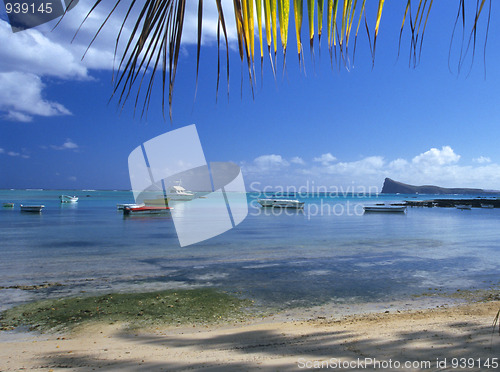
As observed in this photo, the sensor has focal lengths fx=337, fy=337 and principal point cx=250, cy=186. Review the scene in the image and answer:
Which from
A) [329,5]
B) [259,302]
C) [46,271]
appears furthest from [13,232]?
[329,5]

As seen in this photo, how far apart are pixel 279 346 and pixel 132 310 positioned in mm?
3874

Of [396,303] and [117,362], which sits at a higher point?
[117,362]

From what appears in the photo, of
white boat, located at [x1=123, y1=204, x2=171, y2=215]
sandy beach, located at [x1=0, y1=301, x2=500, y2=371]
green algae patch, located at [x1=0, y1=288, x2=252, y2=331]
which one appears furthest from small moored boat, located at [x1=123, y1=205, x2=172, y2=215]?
sandy beach, located at [x1=0, y1=301, x2=500, y2=371]

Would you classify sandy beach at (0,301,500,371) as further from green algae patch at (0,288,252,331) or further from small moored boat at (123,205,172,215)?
small moored boat at (123,205,172,215)

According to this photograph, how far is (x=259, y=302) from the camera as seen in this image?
7.91 meters

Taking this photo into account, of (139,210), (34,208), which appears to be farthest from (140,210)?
(34,208)

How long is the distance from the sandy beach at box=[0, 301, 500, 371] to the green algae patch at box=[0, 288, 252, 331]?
0.46 metres

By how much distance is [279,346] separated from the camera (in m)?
4.69

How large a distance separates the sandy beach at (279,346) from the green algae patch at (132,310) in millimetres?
460

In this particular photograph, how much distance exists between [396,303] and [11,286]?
10209 millimetres

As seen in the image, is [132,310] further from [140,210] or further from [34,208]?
[34,208]

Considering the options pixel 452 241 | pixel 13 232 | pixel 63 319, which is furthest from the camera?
pixel 13 232

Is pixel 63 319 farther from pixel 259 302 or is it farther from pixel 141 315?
pixel 259 302

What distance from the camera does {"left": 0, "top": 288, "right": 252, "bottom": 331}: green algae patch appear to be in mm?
6535
